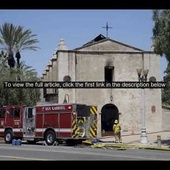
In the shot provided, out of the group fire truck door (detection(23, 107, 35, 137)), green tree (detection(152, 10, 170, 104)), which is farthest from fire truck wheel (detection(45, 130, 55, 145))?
green tree (detection(152, 10, 170, 104))

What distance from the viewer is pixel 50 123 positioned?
27547 millimetres

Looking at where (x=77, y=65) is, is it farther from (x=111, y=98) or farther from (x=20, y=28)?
(x=20, y=28)

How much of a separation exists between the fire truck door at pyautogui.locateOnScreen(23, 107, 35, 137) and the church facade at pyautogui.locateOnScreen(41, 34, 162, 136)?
1115 cm

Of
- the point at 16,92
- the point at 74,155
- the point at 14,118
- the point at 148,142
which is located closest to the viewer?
the point at 74,155

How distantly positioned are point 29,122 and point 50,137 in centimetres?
257

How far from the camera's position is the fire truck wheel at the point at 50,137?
2719 centimetres

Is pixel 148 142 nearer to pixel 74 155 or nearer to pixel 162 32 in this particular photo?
pixel 162 32

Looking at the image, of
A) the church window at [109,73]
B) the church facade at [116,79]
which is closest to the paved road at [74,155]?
the church facade at [116,79]

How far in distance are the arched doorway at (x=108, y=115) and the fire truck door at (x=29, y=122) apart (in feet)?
42.7

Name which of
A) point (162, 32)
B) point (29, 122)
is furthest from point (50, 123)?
point (162, 32)
